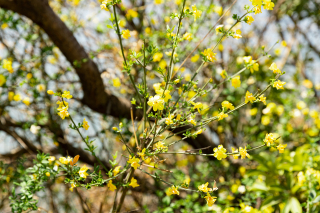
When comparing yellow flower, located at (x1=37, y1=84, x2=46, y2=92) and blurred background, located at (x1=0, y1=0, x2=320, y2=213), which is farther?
yellow flower, located at (x1=37, y1=84, x2=46, y2=92)

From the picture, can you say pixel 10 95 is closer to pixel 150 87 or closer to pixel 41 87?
pixel 41 87

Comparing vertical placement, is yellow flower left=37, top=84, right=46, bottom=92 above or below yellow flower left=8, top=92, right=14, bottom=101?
above

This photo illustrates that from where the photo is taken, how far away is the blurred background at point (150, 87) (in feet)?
5.85

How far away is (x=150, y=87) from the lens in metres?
2.48

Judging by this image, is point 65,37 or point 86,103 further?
point 86,103

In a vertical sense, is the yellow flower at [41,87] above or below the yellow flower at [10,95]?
above

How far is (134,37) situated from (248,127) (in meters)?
1.74

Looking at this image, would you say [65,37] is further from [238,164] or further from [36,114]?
[238,164]

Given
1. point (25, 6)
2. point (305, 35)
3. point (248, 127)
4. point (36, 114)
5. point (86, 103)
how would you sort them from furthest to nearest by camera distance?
1. point (305, 35)
2. point (248, 127)
3. point (36, 114)
4. point (86, 103)
5. point (25, 6)

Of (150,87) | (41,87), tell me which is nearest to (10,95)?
(41,87)

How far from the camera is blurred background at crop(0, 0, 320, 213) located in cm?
178

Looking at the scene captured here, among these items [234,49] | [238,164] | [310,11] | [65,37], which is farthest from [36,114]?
[310,11]

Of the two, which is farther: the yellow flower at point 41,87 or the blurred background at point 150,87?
the yellow flower at point 41,87

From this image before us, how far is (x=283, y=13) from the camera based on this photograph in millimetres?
3295
